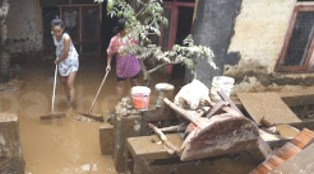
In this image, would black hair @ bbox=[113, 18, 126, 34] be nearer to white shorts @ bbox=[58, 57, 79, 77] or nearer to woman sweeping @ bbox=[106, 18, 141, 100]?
woman sweeping @ bbox=[106, 18, 141, 100]

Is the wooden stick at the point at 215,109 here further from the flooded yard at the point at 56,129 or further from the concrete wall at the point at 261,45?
the flooded yard at the point at 56,129

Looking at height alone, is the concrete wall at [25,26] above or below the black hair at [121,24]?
below

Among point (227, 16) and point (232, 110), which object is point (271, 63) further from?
point (232, 110)

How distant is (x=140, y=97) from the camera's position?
15.6 feet

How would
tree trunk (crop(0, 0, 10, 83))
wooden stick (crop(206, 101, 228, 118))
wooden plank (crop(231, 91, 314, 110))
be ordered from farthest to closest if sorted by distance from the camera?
tree trunk (crop(0, 0, 10, 83)), wooden plank (crop(231, 91, 314, 110)), wooden stick (crop(206, 101, 228, 118))

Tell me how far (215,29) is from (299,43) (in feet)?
5.74

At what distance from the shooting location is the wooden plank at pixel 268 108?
5.49 m

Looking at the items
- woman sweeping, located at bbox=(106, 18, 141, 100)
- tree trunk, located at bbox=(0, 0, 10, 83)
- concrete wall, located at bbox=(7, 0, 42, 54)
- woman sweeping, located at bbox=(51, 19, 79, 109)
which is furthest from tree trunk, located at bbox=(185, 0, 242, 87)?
concrete wall, located at bbox=(7, 0, 42, 54)

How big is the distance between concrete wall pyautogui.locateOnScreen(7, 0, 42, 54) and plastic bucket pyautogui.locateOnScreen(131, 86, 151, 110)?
5258mm

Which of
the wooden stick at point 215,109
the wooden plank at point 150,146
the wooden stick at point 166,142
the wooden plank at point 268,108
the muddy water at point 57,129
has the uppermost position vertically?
the wooden stick at point 215,109

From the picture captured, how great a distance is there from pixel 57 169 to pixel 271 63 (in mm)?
4140

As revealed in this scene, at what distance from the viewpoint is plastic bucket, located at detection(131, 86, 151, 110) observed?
4.73 m

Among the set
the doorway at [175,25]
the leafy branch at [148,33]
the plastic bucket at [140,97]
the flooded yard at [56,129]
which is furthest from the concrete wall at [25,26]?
the plastic bucket at [140,97]

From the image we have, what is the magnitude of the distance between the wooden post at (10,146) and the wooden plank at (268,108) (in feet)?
11.8
